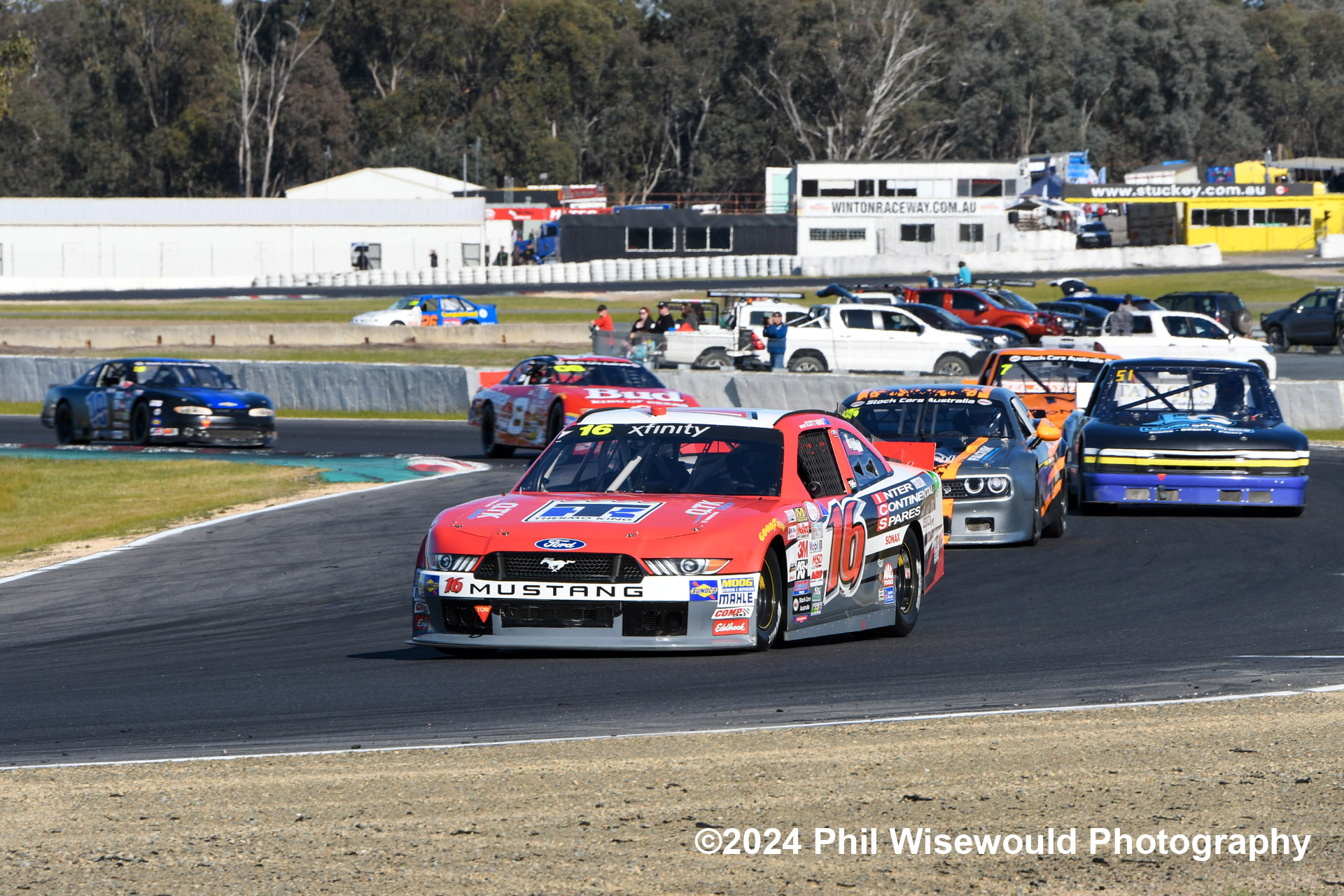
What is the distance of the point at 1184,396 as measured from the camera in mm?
17312

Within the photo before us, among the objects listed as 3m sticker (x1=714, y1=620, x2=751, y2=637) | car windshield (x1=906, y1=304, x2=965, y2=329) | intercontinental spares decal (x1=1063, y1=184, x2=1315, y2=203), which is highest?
intercontinental spares decal (x1=1063, y1=184, x2=1315, y2=203)

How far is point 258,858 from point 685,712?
2.61 m

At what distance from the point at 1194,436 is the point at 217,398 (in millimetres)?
15272

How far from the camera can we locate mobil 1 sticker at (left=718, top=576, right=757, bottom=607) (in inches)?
339

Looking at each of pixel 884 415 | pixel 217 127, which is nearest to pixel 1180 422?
pixel 884 415

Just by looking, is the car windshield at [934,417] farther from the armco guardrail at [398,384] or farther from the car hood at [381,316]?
the car hood at [381,316]

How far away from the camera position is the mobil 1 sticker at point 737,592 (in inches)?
339

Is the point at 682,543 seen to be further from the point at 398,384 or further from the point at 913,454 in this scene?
the point at 398,384

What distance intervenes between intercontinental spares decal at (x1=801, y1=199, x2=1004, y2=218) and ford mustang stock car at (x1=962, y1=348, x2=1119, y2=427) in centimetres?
6260

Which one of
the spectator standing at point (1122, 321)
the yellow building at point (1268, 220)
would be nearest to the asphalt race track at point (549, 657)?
the spectator standing at point (1122, 321)

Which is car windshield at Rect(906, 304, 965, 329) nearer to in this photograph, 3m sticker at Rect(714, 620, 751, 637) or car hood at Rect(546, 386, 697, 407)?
car hood at Rect(546, 386, 697, 407)

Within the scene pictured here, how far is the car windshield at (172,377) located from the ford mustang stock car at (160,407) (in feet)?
0.04

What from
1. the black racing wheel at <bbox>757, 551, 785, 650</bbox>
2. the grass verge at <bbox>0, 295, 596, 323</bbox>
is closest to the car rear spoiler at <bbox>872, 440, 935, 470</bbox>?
the black racing wheel at <bbox>757, 551, 785, 650</bbox>

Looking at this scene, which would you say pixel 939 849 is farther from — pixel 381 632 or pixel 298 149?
pixel 298 149
